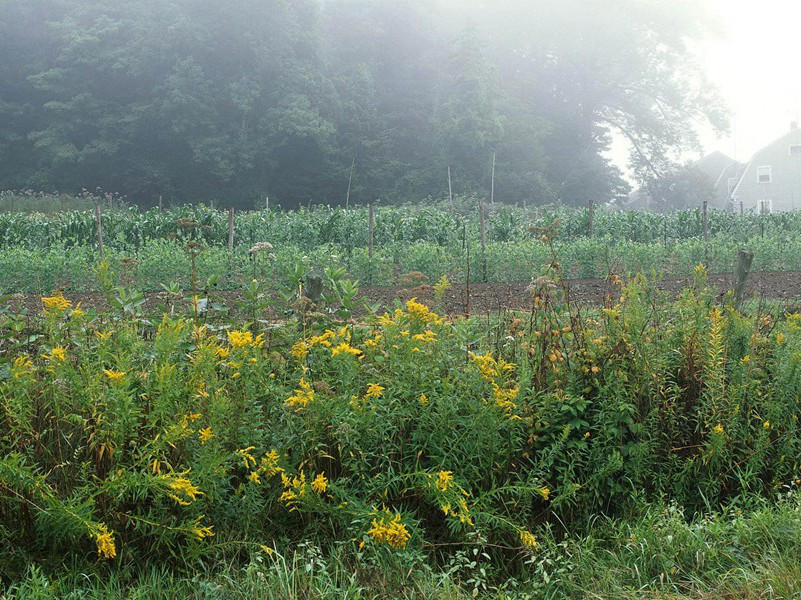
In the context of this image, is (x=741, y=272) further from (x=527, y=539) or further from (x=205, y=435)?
(x=205, y=435)

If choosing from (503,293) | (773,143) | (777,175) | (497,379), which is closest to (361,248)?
(503,293)

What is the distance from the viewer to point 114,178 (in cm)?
4153

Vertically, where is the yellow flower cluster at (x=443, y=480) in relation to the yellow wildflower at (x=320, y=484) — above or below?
above

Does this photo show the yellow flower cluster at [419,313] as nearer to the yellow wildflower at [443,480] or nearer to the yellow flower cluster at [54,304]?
the yellow wildflower at [443,480]

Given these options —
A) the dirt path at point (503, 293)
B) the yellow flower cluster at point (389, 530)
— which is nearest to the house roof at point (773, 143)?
the dirt path at point (503, 293)

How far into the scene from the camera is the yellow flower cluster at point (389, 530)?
2912mm

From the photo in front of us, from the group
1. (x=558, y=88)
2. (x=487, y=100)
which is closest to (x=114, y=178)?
(x=487, y=100)

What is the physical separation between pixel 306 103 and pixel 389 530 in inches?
1490

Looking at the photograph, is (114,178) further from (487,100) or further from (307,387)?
(307,387)

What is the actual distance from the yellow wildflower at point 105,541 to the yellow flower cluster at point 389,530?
36.5 inches

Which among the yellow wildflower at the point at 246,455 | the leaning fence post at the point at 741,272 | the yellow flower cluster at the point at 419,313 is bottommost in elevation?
the yellow wildflower at the point at 246,455

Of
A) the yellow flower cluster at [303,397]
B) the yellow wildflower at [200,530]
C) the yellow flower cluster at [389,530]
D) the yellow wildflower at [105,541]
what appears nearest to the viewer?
the yellow wildflower at [105,541]

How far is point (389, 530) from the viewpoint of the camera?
291 cm

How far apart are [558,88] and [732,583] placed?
4874 cm
